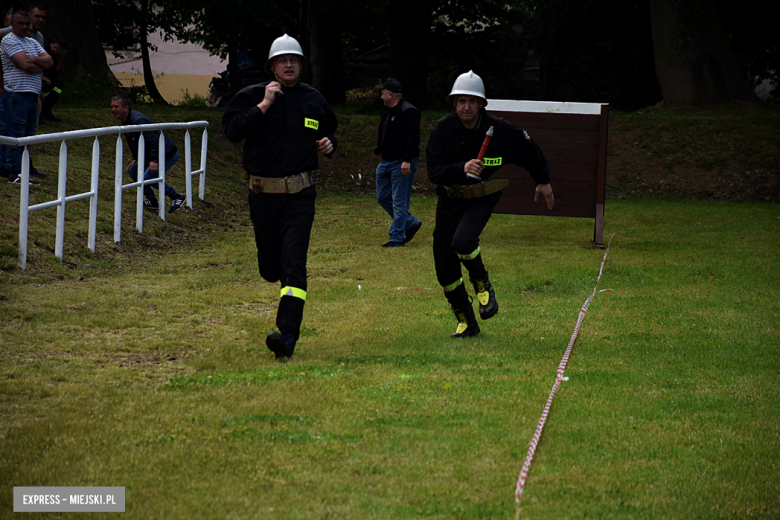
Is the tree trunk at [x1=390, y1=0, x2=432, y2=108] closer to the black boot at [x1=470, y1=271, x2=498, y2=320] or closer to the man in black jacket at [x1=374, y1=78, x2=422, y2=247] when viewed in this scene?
the man in black jacket at [x1=374, y1=78, x2=422, y2=247]

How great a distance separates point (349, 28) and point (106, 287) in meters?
22.3

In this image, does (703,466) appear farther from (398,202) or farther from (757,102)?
(757,102)

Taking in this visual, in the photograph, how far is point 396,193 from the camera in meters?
11.9

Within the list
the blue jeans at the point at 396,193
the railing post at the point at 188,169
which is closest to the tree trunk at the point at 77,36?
the railing post at the point at 188,169

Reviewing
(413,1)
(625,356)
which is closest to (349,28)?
(413,1)

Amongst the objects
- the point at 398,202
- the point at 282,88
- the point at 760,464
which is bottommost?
the point at 760,464

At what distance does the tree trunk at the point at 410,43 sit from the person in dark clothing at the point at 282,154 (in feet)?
55.6

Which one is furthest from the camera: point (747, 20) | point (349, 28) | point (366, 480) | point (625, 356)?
point (349, 28)

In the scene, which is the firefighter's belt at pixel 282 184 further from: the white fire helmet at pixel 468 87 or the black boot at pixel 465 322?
the black boot at pixel 465 322

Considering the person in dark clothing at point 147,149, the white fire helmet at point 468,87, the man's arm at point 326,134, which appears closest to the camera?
the man's arm at point 326,134

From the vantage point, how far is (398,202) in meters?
11.9

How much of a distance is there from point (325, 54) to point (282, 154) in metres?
19.4

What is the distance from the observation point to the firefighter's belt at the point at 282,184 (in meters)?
6.16

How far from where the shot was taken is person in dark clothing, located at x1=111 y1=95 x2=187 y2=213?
37.9ft
